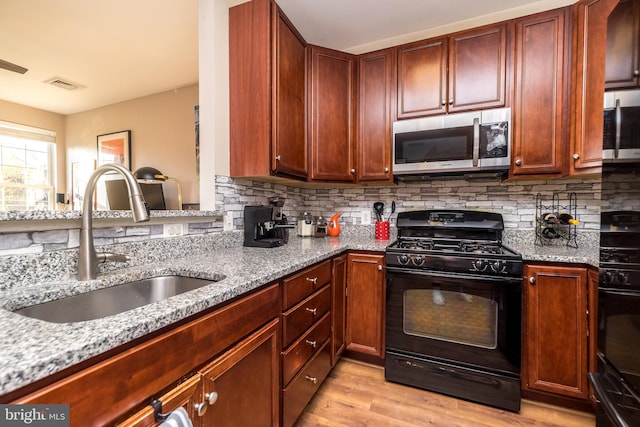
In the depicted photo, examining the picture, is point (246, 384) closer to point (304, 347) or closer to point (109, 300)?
point (304, 347)

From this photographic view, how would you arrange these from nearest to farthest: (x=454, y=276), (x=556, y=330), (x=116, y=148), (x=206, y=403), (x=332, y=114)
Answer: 1. (x=206, y=403)
2. (x=556, y=330)
3. (x=454, y=276)
4. (x=332, y=114)
5. (x=116, y=148)

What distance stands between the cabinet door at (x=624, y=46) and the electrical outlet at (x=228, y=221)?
189cm

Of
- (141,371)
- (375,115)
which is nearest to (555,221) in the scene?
(375,115)

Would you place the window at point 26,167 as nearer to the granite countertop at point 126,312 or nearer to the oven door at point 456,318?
the granite countertop at point 126,312

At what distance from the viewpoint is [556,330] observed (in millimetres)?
1576

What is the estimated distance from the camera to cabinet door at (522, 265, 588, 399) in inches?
60.3

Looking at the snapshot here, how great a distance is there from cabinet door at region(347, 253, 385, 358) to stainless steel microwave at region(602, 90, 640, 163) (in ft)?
4.17

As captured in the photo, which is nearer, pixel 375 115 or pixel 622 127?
pixel 622 127

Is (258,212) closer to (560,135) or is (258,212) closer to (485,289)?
(485,289)

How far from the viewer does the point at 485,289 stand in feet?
5.38

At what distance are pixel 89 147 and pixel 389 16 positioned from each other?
4501 millimetres

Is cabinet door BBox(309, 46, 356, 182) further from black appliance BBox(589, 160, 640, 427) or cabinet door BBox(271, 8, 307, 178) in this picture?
black appliance BBox(589, 160, 640, 427)

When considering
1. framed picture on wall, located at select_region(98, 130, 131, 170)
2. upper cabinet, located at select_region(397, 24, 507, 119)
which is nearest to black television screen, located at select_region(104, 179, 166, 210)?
framed picture on wall, located at select_region(98, 130, 131, 170)

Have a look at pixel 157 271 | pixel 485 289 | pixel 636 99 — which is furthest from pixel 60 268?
pixel 485 289
